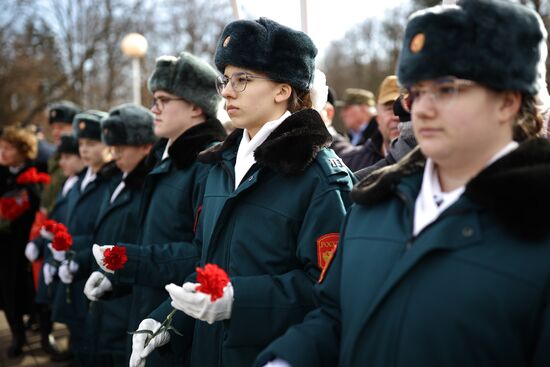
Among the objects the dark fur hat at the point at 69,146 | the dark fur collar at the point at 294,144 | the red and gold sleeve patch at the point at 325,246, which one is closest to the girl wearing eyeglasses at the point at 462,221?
the red and gold sleeve patch at the point at 325,246

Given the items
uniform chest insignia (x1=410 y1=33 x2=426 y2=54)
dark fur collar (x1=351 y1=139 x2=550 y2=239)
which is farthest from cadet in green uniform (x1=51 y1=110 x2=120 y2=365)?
dark fur collar (x1=351 y1=139 x2=550 y2=239)

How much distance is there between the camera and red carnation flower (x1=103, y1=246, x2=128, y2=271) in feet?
9.32

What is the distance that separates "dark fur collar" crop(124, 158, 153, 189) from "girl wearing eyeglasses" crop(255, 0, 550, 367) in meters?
2.43

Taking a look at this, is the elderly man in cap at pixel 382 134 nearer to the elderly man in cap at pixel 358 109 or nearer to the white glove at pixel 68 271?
the white glove at pixel 68 271

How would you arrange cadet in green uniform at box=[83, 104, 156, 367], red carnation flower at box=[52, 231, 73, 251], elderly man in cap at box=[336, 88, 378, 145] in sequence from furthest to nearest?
elderly man in cap at box=[336, 88, 378, 145] < red carnation flower at box=[52, 231, 73, 251] < cadet in green uniform at box=[83, 104, 156, 367]

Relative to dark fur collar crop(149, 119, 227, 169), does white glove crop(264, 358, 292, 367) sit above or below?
below

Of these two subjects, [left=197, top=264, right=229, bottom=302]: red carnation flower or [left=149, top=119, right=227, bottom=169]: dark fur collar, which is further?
[left=149, top=119, right=227, bottom=169]: dark fur collar

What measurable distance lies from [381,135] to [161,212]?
6.06 feet

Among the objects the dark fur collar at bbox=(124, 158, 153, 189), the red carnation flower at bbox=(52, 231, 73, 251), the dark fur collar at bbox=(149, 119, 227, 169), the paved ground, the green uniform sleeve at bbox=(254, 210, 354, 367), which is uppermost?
the dark fur collar at bbox=(149, 119, 227, 169)

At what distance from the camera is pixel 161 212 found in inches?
127

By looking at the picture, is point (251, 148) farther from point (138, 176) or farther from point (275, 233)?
point (138, 176)

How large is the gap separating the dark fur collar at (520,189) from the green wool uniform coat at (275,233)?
2.71 ft

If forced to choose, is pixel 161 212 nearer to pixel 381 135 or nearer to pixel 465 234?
pixel 381 135

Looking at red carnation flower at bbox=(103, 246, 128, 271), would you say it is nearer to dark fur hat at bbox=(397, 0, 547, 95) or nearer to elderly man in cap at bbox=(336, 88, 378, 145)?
dark fur hat at bbox=(397, 0, 547, 95)
